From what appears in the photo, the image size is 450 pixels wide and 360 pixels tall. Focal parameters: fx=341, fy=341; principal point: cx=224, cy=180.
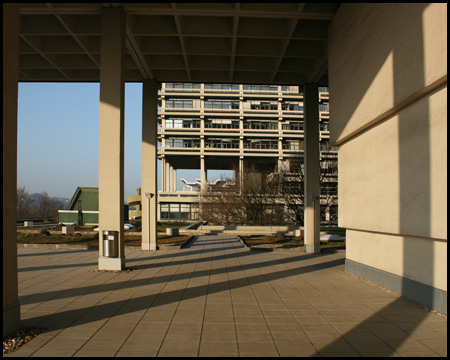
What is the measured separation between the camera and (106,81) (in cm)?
1196

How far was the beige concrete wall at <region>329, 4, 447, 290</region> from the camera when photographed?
22.5ft

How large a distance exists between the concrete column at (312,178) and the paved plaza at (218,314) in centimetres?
441

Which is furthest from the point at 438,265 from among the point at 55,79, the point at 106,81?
the point at 55,79

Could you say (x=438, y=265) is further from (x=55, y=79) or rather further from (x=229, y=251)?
(x=55, y=79)

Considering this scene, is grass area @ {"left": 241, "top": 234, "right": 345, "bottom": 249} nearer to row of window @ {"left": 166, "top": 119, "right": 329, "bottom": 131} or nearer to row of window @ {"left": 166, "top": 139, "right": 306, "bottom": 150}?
row of window @ {"left": 166, "top": 139, "right": 306, "bottom": 150}

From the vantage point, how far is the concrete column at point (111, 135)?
11.7 m

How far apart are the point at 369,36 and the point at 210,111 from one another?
59.7m

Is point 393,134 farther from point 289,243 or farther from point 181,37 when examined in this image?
point 289,243

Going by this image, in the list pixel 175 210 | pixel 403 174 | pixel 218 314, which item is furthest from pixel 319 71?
Answer: pixel 175 210

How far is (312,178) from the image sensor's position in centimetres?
1688

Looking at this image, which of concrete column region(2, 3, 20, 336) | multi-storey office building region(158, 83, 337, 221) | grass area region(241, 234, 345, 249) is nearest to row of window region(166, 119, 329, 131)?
multi-storey office building region(158, 83, 337, 221)

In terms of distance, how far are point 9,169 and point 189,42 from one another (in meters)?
11.2

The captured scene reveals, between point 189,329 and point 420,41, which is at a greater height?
point 420,41

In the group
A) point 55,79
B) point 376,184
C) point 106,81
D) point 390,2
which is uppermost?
point 55,79
